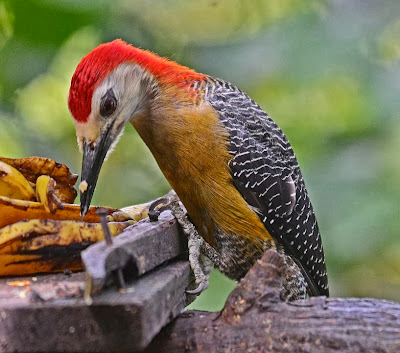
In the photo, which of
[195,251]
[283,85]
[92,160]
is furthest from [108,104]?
[283,85]

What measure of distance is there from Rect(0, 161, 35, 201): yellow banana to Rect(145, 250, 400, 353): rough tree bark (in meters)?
0.64

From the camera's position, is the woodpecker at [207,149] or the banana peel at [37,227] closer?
the banana peel at [37,227]

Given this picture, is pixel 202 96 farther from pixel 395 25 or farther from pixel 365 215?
pixel 395 25

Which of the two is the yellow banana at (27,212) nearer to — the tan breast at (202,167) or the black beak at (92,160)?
the black beak at (92,160)

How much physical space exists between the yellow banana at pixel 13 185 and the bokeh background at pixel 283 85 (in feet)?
3.64

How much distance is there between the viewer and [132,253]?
1.54 m

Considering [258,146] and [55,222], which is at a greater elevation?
[258,146]

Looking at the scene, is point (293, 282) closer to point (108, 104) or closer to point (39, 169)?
point (108, 104)

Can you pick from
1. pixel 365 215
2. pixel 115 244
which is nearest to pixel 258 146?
pixel 365 215

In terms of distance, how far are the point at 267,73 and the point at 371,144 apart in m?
0.65

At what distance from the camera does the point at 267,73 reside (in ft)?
10.9

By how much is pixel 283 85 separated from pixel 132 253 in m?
2.00

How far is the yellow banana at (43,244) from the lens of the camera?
1819 millimetres

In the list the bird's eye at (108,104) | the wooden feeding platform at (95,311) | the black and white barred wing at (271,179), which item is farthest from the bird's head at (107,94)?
the wooden feeding platform at (95,311)
